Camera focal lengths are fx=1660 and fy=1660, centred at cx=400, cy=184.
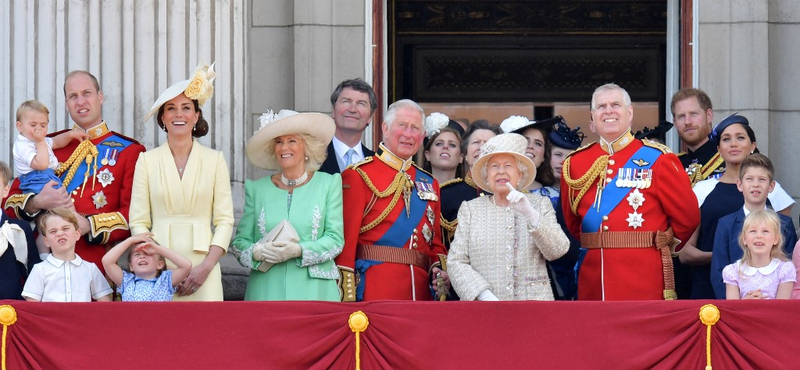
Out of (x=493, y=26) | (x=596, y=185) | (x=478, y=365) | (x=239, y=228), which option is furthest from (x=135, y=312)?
(x=493, y=26)

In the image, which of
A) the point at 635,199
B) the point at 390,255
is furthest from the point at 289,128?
the point at 635,199

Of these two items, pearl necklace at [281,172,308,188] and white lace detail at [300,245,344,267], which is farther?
pearl necklace at [281,172,308,188]

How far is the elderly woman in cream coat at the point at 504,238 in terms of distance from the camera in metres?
7.81

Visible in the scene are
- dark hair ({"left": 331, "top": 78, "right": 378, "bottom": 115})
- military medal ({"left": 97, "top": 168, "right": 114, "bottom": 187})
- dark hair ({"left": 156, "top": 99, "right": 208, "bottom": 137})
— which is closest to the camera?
dark hair ({"left": 156, "top": 99, "right": 208, "bottom": 137})

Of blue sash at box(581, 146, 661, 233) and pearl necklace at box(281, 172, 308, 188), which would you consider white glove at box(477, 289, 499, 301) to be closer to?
blue sash at box(581, 146, 661, 233)

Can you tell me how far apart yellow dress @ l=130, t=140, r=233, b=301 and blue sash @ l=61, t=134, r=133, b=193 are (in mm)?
424

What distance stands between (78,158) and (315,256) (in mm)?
1484

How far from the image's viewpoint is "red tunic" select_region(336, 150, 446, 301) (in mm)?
8289

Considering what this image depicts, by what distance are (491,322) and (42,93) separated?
3.67 m

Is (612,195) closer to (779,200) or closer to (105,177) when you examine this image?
(779,200)

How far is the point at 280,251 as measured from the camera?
26.1 ft

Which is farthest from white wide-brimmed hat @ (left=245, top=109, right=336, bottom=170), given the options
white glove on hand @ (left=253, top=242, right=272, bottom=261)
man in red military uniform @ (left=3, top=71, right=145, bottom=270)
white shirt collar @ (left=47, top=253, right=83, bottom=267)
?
white shirt collar @ (left=47, top=253, right=83, bottom=267)

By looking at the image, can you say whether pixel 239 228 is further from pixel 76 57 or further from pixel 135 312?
pixel 76 57

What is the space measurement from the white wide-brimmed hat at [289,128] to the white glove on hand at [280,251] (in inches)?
24.6
